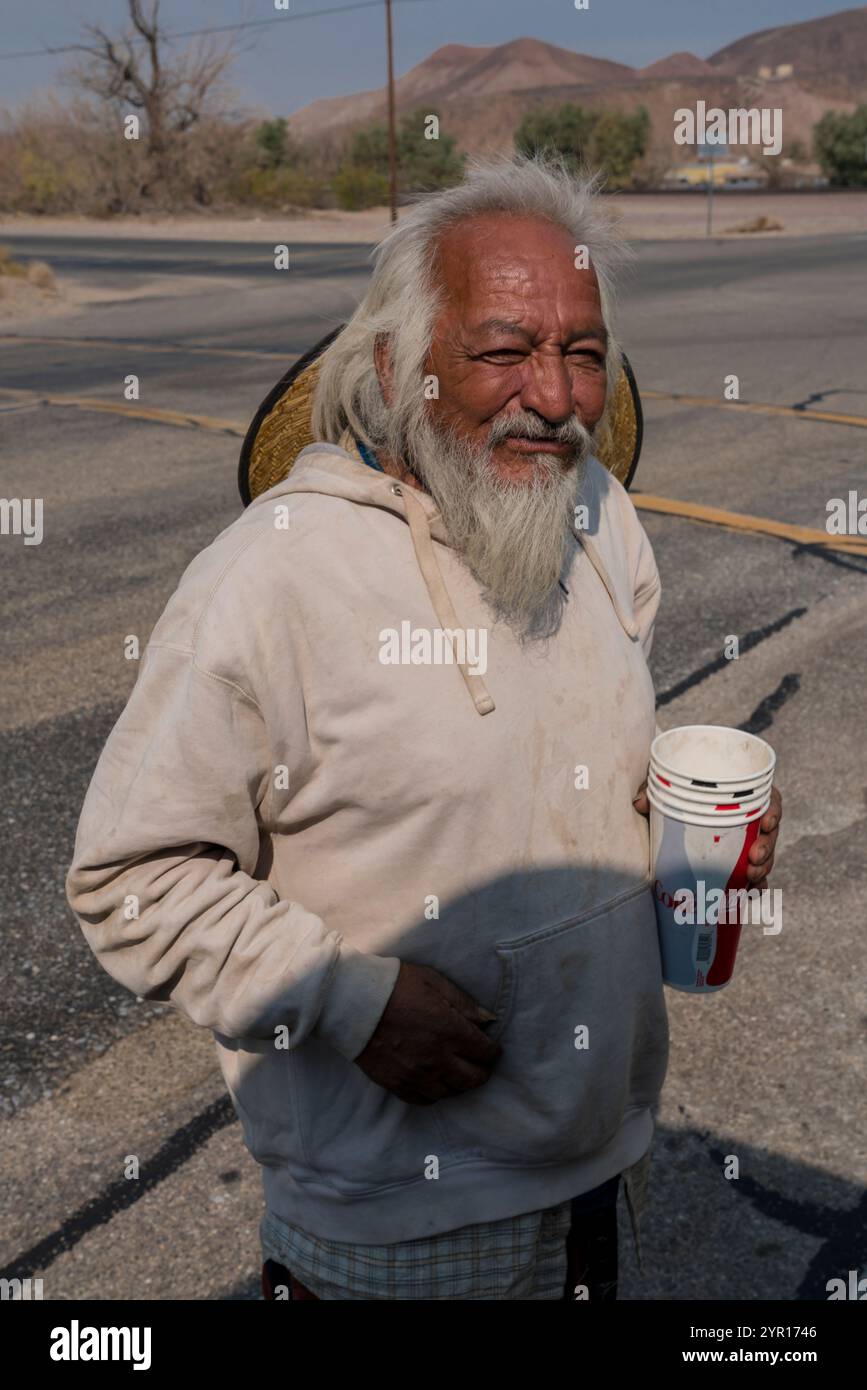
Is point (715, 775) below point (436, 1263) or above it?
above

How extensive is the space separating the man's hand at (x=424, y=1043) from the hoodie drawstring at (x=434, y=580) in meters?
0.40

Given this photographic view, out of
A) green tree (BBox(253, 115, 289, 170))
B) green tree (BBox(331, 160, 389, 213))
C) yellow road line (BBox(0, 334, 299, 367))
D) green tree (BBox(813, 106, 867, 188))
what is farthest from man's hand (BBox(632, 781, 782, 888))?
green tree (BBox(253, 115, 289, 170))

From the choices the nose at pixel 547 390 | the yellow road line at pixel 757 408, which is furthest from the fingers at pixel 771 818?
the yellow road line at pixel 757 408

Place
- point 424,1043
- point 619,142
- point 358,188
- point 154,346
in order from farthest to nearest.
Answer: point 619,142, point 358,188, point 154,346, point 424,1043

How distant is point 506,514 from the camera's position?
6.02ft

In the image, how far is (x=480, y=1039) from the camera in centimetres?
178

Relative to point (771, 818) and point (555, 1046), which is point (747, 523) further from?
point (555, 1046)

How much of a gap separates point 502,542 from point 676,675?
3.87 m

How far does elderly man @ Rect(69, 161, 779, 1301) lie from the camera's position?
1697 millimetres

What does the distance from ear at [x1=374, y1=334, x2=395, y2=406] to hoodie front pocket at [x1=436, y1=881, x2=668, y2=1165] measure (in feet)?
2.78

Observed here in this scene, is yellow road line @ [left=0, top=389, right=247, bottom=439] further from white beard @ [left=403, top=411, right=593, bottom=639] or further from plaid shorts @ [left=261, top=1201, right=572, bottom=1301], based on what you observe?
plaid shorts @ [left=261, top=1201, right=572, bottom=1301]

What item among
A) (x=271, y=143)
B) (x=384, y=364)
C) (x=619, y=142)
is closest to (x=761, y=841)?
(x=384, y=364)

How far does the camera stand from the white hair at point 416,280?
1.88 metres

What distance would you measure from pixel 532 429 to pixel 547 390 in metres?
0.06
